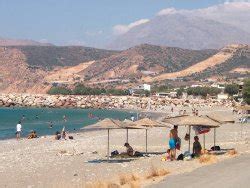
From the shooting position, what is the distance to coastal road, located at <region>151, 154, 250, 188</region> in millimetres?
13258

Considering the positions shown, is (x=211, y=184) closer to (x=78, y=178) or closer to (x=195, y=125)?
(x=78, y=178)

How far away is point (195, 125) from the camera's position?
22406mm

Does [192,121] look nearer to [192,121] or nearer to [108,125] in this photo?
[192,121]

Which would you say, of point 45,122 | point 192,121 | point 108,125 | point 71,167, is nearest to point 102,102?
point 45,122

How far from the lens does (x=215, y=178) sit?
14.2 metres

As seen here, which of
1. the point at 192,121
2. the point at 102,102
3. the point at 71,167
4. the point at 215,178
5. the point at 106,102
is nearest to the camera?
the point at 215,178

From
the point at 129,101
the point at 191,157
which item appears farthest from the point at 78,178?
the point at 129,101

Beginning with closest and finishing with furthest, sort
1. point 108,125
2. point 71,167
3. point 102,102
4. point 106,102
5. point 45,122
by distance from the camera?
point 71,167 < point 108,125 < point 45,122 < point 106,102 < point 102,102

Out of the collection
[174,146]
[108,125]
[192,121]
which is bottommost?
[174,146]

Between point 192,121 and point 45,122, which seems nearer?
point 192,121

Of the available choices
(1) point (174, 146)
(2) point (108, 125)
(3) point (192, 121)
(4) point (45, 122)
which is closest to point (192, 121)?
(3) point (192, 121)

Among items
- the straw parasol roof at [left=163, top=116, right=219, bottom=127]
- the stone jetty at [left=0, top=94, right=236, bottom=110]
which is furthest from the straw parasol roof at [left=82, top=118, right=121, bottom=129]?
the stone jetty at [left=0, top=94, right=236, bottom=110]

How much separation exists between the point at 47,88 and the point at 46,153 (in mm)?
160719

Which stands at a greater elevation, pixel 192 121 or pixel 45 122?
pixel 192 121
